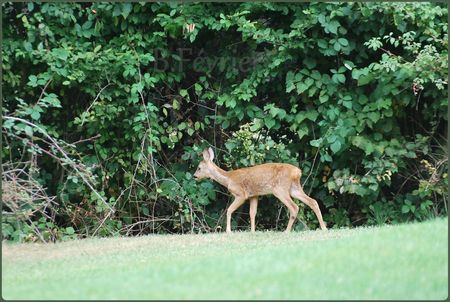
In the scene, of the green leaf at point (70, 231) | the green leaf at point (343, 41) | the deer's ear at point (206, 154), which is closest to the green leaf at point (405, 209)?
the green leaf at point (343, 41)

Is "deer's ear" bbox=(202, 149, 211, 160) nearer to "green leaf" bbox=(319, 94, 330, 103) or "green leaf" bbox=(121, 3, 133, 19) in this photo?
Result: "green leaf" bbox=(319, 94, 330, 103)

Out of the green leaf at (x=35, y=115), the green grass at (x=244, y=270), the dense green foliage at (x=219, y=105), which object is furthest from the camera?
the dense green foliage at (x=219, y=105)

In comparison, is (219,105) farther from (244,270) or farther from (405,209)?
(244,270)

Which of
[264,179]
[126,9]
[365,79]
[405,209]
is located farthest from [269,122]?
[126,9]

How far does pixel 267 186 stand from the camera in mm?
12609

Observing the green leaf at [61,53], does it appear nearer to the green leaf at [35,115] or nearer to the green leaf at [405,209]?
the green leaf at [35,115]

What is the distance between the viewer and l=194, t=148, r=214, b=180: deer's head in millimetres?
13370

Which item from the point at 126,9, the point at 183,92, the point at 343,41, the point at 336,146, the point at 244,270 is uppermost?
the point at 126,9

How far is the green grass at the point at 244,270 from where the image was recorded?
691 centimetres

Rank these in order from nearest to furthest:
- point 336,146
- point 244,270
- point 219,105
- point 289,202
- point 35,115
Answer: point 244,270 < point 35,115 < point 289,202 < point 336,146 < point 219,105

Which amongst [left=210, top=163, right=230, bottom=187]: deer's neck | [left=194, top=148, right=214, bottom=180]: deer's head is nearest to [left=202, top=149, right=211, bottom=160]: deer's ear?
[left=194, top=148, right=214, bottom=180]: deer's head

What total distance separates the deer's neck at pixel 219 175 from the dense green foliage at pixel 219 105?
0.52m

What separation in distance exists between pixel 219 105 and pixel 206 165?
105 cm

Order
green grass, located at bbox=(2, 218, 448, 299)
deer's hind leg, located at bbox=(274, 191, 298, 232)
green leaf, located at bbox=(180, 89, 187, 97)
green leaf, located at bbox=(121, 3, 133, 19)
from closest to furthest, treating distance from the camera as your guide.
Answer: green grass, located at bbox=(2, 218, 448, 299) < deer's hind leg, located at bbox=(274, 191, 298, 232) < green leaf, located at bbox=(121, 3, 133, 19) < green leaf, located at bbox=(180, 89, 187, 97)
